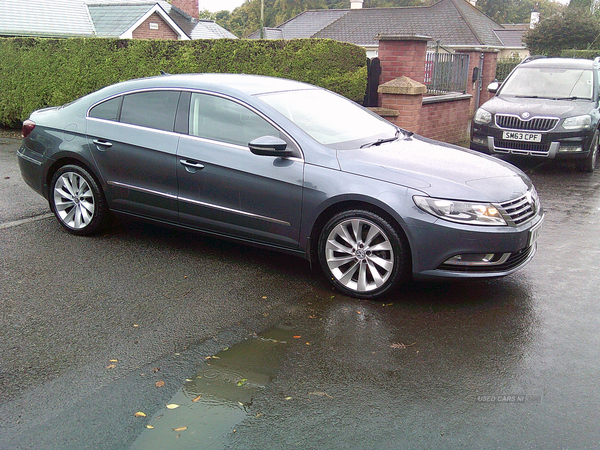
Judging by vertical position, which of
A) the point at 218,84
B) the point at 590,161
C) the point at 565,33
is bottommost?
the point at 590,161

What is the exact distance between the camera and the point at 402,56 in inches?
441

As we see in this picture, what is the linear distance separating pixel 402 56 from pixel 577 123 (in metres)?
3.25

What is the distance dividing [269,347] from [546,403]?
66.6 inches

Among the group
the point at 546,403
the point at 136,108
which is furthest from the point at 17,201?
the point at 546,403

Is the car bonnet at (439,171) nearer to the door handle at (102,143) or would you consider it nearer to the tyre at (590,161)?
the door handle at (102,143)

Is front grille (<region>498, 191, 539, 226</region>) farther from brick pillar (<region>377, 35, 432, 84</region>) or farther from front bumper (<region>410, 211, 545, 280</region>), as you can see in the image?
brick pillar (<region>377, 35, 432, 84</region>)

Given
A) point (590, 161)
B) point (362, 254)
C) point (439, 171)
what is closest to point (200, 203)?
point (362, 254)

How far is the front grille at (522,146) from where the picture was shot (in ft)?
33.1

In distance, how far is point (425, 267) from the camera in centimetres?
457

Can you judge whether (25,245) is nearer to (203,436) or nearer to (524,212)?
(203,436)

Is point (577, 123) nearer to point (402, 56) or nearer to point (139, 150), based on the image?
point (402, 56)

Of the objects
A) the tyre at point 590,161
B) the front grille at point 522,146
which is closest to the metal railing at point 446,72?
the front grille at point 522,146

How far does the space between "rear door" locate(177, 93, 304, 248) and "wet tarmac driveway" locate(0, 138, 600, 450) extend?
1.47ft

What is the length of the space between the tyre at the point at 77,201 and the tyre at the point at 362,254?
2478 mm
